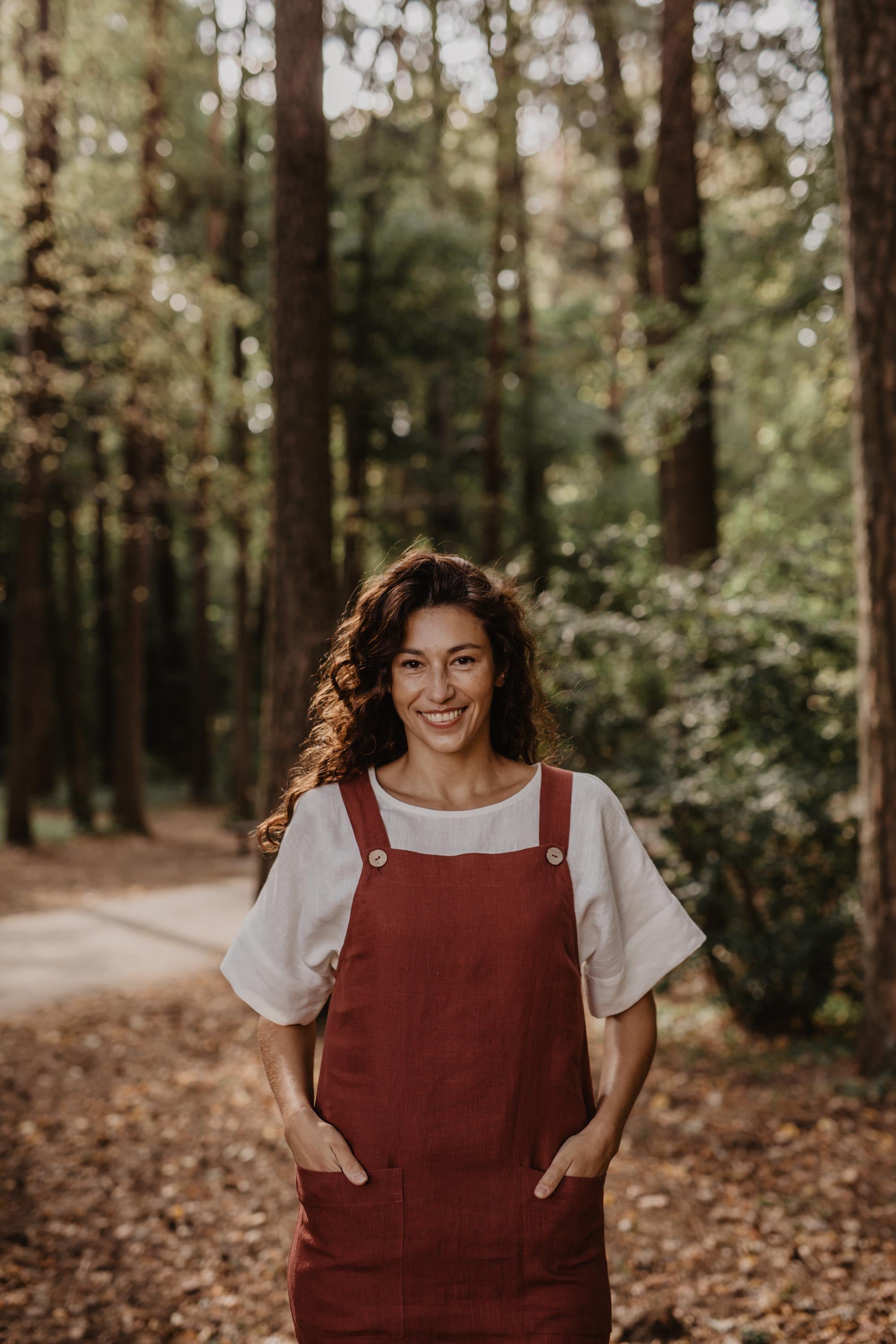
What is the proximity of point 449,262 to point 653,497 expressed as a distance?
713cm

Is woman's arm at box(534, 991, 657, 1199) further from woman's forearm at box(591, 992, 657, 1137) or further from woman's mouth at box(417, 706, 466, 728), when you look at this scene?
woman's mouth at box(417, 706, 466, 728)

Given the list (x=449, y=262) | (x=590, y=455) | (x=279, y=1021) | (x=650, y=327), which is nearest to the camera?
(x=279, y=1021)

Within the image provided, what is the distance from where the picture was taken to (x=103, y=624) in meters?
26.5

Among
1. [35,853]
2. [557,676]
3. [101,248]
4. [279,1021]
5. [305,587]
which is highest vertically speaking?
[101,248]

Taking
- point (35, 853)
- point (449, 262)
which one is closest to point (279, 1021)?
point (35, 853)

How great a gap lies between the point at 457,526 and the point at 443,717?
18.5 meters

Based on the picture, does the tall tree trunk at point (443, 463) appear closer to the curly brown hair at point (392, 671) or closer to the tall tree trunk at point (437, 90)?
the tall tree trunk at point (437, 90)

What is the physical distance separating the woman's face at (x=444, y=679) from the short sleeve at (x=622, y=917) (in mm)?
258

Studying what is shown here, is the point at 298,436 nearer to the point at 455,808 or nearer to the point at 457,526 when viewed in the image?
the point at 455,808

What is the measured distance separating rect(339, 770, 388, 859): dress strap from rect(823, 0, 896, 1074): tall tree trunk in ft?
12.7

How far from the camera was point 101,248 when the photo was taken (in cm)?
1341

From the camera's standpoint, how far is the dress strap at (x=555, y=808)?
199 centimetres

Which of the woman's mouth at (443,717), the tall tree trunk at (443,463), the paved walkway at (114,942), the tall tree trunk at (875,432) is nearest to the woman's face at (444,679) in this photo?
the woman's mouth at (443,717)

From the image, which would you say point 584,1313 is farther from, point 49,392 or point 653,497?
point 653,497
